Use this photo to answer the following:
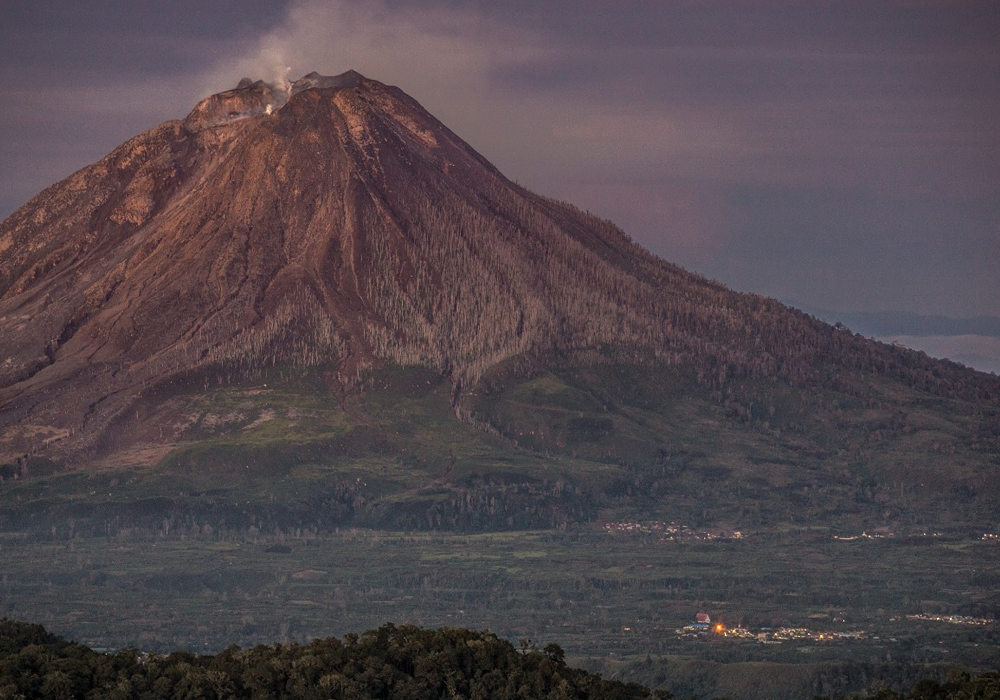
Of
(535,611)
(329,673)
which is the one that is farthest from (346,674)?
(535,611)

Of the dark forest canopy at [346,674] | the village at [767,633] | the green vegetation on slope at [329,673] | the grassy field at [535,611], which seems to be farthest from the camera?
the village at [767,633]

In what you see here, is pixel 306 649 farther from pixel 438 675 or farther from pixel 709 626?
pixel 709 626

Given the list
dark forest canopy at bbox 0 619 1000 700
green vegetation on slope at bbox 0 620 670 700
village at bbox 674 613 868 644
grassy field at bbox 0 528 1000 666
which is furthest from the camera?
village at bbox 674 613 868 644

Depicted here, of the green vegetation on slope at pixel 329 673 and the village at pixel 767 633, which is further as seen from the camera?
the village at pixel 767 633

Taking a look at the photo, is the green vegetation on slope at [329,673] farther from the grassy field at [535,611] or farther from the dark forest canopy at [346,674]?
the grassy field at [535,611]

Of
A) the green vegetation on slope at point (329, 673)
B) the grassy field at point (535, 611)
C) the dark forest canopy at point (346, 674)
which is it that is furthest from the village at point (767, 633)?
the dark forest canopy at point (346, 674)

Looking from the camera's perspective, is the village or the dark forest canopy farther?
the village

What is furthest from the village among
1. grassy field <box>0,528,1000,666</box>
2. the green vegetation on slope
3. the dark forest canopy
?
the dark forest canopy

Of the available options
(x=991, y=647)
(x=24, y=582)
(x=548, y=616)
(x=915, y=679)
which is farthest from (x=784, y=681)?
(x=24, y=582)

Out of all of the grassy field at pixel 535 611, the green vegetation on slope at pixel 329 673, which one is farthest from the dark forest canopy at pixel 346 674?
the grassy field at pixel 535 611

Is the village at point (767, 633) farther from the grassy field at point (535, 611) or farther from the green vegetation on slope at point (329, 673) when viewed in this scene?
the green vegetation on slope at point (329, 673)

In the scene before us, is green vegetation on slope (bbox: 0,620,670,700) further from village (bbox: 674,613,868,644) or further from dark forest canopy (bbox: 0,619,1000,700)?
village (bbox: 674,613,868,644)

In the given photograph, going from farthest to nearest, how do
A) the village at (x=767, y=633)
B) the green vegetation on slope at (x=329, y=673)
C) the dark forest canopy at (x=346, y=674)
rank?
the village at (x=767, y=633) → the green vegetation on slope at (x=329, y=673) → the dark forest canopy at (x=346, y=674)

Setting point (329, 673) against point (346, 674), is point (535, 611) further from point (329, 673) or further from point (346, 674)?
point (329, 673)
